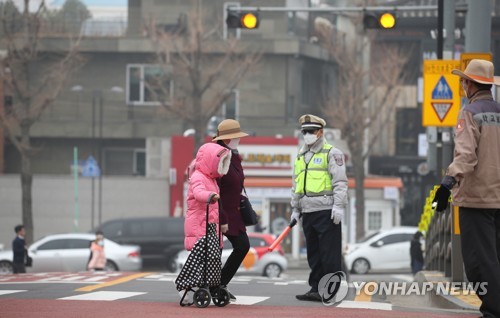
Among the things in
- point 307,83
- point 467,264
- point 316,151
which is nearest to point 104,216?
point 307,83

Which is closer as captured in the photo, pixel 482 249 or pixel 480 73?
pixel 482 249

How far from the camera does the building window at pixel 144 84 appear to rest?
171 feet

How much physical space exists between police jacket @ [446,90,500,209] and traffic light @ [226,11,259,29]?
51.8ft

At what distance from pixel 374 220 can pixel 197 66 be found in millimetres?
9326

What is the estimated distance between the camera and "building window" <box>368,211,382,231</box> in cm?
4897

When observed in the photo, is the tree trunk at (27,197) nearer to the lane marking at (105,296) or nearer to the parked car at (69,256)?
the parked car at (69,256)

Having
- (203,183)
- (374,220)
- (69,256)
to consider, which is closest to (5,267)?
(69,256)

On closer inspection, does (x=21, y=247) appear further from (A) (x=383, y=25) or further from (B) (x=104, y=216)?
(B) (x=104, y=216)

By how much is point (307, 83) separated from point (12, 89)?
16845mm

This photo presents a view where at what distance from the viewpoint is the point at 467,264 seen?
8836 mm

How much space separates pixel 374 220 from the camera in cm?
4903

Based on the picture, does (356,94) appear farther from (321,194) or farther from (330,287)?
(330,287)

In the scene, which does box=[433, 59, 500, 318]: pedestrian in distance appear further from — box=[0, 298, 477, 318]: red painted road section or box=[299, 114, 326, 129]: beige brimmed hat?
box=[299, 114, 326, 129]: beige brimmed hat

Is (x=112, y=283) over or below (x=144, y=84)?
below
